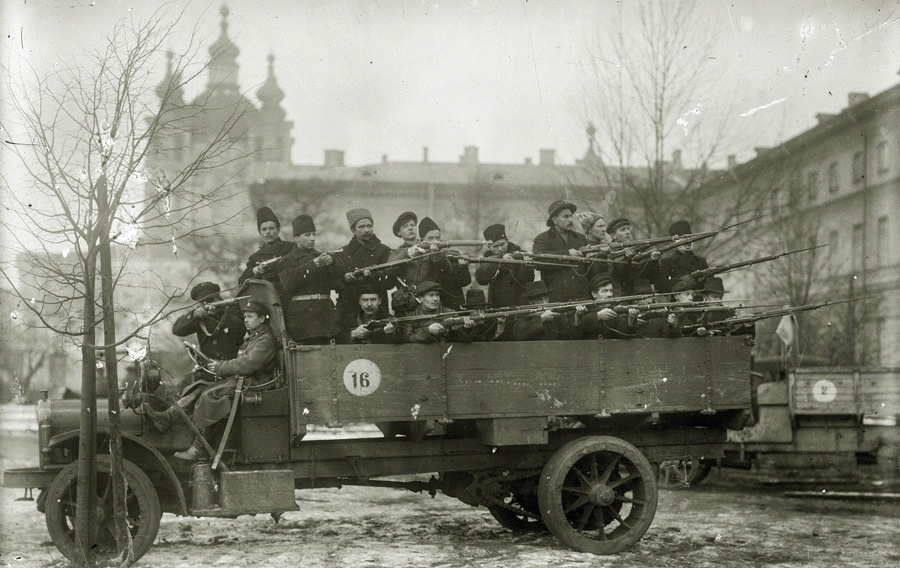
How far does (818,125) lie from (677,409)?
12.7 metres

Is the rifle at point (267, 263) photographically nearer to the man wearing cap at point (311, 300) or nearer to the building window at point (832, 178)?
the man wearing cap at point (311, 300)

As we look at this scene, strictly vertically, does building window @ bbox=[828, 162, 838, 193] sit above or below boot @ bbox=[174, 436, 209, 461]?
above

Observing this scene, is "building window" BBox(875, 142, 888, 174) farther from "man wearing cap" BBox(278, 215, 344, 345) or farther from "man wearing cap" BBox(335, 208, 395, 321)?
"man wearing cap" BBox(278, 215, 344, 345)

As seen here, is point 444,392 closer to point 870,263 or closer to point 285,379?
point 285,379

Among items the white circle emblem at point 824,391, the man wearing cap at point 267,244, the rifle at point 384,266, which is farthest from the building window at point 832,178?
the man wearing cap at point 267,244

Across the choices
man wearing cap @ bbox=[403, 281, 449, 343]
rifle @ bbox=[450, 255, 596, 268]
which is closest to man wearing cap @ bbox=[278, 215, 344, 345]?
man wearing cap @ bbox=[403, 281, 449, 343]

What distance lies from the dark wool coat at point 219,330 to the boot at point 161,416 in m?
0.77

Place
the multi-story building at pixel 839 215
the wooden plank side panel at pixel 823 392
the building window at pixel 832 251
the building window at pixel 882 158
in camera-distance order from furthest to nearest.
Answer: the building window at pixel 882 158 < the building window at pixel 832 251 < the multi-story building at pixel 839 215 < the wooden plank side panel at pixel 823 392

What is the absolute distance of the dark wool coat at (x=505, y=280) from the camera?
27.2 ft

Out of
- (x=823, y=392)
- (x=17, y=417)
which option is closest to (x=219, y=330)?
(x=823, y=392)

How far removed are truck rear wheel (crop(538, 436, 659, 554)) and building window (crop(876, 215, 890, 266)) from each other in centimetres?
1522

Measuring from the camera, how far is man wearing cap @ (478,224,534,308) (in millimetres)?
8305

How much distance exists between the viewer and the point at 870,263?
70.7ft

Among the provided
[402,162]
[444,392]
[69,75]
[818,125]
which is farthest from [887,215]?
[402,162]
